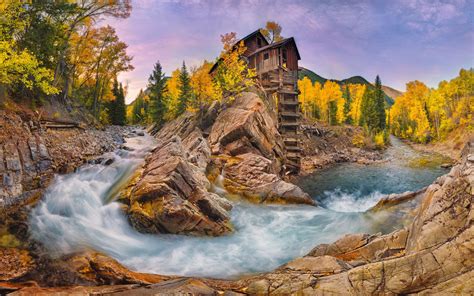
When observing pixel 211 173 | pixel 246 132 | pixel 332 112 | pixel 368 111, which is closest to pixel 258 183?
pixel 211 173

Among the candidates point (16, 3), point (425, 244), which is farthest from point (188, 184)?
point (16, 3)

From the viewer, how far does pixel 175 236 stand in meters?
14.2

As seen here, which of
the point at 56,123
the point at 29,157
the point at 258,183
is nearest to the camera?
the point at 29,157

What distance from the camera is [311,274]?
25.6ft

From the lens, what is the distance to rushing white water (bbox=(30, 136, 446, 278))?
38.0 feet

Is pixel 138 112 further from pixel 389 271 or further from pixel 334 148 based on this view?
pixel 389 271

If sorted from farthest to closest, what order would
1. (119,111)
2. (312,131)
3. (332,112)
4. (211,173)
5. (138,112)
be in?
(138,112)
(332,112)
(312,131)
(119,111)
(211,173)

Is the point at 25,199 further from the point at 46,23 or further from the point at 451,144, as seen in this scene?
the point at 451,144

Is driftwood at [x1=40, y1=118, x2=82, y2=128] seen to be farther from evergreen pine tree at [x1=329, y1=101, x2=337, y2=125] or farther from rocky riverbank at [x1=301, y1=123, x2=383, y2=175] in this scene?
evergreen pine tree at [x1=329, y1=101, x2=337, y2=125]

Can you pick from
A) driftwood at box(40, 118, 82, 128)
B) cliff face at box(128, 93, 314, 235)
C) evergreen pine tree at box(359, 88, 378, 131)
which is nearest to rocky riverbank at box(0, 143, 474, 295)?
cliff face at box(128, 93, 314, 235)

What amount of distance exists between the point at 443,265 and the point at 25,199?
56.7 feet

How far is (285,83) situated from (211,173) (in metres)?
21.5

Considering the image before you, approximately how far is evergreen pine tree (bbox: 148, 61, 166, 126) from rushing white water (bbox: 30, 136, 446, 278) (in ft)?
120

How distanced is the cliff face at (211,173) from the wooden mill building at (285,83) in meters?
4.40
